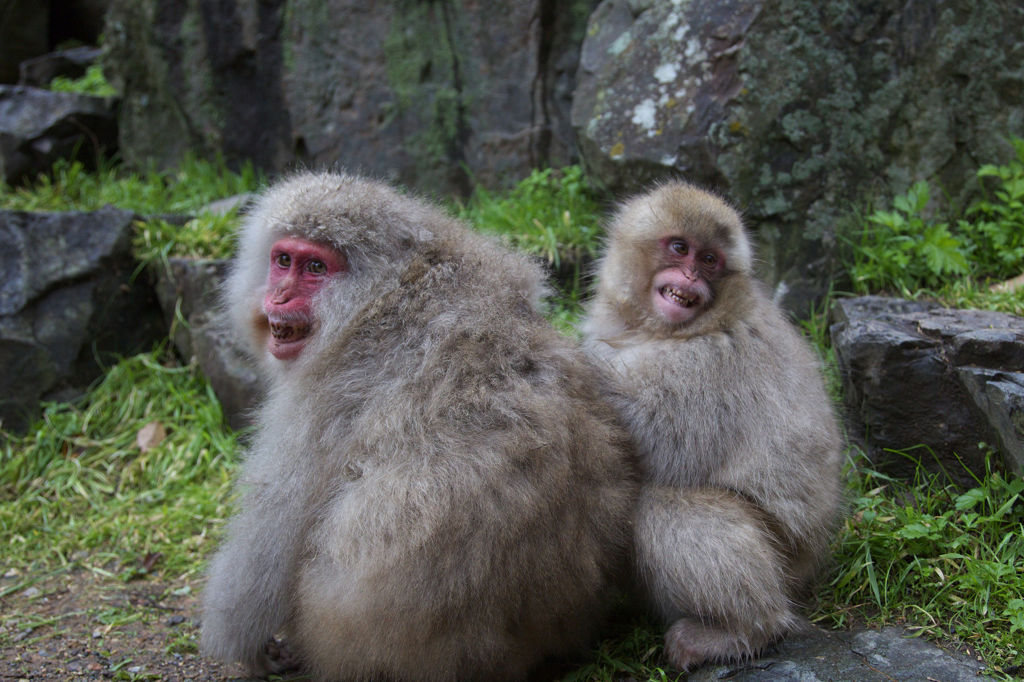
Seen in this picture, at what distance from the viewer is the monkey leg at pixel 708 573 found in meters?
2.95

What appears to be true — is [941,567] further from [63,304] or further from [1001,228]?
[63,304]

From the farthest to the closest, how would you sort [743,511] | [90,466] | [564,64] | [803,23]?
1. [564,64]
2. [90,466]
3. [803,23]
4. [743,511]

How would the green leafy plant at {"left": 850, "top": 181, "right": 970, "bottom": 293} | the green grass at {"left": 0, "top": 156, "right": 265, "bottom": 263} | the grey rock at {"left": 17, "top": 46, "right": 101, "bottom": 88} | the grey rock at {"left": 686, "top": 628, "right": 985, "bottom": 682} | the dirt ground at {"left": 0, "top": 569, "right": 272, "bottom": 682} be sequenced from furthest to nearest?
the grey rock at {"left": 17, "top": 46, "right": 101, "bottom": 88} < the green grass at {"left": 0, "top": 156, "right": 265, "bottom": 263} < the green leafy plant at {"left": 850, "top": 181, "right": 970, "bottom": 293} < the dirt ground at {"left": 0, "top": 569, "right": 272, "bottom": 682} < the grey rock at {"left": 686, "top": 628, "right": 985, "bottom": 682}

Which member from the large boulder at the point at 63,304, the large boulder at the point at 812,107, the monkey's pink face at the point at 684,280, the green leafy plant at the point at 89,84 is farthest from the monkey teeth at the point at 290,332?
the green leafy plant at the point at 89,84

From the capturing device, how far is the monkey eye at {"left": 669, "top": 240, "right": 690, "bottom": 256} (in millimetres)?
3621

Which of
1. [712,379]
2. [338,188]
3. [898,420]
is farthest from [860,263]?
[338,188]

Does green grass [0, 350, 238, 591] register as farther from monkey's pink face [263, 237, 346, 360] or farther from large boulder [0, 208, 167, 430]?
monkey's pink face [263, 237, 346, 360]

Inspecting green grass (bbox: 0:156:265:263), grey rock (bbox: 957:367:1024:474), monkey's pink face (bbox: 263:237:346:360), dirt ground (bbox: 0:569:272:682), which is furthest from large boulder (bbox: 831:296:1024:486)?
green grass (bbox: 0:156:265:263)

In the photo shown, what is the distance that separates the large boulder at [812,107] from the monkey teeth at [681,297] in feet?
5.21

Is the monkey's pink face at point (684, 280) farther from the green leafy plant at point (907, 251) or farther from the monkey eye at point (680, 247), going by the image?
the green leafy plant at point (907, 251)

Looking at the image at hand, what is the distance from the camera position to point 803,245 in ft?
16.4

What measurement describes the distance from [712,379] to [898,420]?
1145 millimetres

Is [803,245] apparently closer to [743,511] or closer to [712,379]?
[712,379]

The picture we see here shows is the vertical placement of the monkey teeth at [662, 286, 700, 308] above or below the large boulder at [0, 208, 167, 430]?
above
